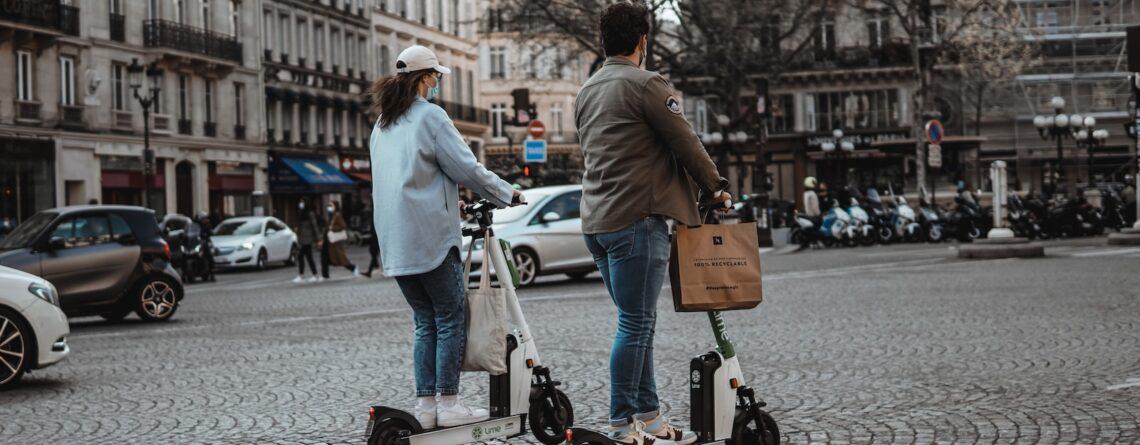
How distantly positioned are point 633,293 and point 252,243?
31394mm

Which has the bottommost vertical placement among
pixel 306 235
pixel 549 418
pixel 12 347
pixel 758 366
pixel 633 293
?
pixel 758 366

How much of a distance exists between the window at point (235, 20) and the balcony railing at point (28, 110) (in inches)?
513

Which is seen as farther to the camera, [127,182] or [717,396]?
[127,182]

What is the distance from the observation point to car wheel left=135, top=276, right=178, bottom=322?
Result: 16.6 meters

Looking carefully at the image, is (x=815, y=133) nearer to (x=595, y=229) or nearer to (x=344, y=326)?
(x=344, y=326)

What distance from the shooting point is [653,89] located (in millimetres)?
5391

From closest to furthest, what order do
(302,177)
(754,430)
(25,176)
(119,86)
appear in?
(754,430), (25,176), (119,86), (302,177)

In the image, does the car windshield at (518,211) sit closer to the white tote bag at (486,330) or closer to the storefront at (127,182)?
the white tote bag at (486,330)

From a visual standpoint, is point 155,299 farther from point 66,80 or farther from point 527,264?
point 66,80

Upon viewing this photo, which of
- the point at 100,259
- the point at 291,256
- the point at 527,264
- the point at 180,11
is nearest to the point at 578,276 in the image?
the point at 527,264

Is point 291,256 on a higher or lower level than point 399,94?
lower

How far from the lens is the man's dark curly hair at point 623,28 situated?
549 centimetres

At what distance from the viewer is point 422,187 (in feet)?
19.8

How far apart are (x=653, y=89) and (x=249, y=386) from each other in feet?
16.1
